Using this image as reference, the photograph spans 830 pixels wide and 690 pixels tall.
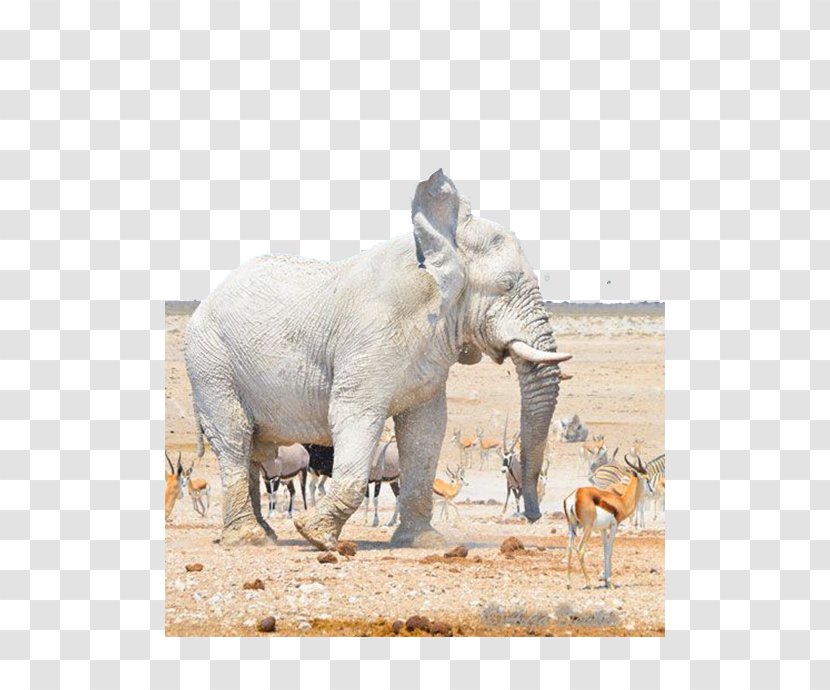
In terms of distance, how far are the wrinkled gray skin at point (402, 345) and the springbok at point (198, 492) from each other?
13.2ft

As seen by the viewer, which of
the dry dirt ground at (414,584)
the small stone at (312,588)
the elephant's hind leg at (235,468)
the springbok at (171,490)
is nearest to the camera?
the dry dirt ground at (414,584)

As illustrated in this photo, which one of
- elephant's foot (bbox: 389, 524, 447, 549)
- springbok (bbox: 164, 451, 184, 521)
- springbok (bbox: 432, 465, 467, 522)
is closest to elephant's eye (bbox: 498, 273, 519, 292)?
elephant's foot (bbox: 389, 524, 447, 549)

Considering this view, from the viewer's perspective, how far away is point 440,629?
46.6ft

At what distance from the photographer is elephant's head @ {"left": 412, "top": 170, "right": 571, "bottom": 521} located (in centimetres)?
Result: 1538

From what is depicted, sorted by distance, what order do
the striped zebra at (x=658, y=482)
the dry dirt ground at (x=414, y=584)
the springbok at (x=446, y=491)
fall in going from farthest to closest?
the springbok at (x=446, y=491), the striped zebra at (x=658, y=482), the dry dirt ground at (x=414, y=584)

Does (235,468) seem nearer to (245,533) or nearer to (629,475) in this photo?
(245,533)

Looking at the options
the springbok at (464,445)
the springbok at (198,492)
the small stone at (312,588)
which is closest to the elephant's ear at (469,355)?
the small stone at (312,588)

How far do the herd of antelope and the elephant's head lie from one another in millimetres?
820

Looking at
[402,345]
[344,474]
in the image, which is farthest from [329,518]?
[402,345]

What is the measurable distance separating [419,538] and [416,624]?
2.20 metres

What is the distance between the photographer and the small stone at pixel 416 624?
46.4 feet

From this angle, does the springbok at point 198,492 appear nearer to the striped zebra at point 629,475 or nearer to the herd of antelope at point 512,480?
Answer: the herd of antelope at point 512,480

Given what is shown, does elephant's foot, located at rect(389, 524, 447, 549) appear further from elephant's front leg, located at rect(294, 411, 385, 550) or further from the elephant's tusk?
the elephant's tusk

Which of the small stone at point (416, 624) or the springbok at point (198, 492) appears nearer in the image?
the small stone at point (416, 624)
